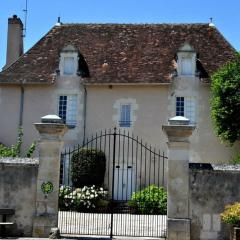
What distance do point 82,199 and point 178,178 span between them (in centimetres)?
985

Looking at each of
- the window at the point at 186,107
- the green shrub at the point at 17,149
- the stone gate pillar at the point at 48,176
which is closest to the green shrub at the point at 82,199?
the green shrub at the point at 17,149

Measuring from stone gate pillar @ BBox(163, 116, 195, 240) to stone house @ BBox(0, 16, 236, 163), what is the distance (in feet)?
41.8

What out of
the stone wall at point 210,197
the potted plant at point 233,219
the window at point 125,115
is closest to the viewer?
the potted plant at point 233,219

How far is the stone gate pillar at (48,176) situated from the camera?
1301 centimetres

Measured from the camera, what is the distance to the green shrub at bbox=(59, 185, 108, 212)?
854 inches

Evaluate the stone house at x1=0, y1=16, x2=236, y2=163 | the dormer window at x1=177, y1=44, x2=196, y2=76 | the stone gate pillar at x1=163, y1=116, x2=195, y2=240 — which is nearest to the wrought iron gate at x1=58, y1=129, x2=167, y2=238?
the stone gate pillar at x1=163, y1=116, x2=195, y2=240

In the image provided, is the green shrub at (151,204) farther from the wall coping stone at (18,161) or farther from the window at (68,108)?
the wall coping stone at (18,161)

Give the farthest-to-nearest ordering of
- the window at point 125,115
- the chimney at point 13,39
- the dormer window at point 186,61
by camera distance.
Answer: the chimney at point 13,39, the window at point 125,115, the dormer window at point 186,61

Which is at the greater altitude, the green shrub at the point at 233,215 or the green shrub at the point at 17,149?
the green shrub at the point at 17,149

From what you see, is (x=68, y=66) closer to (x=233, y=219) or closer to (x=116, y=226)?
(x=116, y=226)

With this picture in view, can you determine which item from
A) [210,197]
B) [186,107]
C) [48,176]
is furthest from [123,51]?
[210,197]

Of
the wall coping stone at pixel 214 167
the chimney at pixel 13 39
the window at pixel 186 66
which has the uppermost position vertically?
the chimney at pixel 13 39

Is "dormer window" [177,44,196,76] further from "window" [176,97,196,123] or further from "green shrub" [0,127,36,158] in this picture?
"green shrub" [0,127,36,158]

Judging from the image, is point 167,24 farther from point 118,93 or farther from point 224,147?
point 224,147
